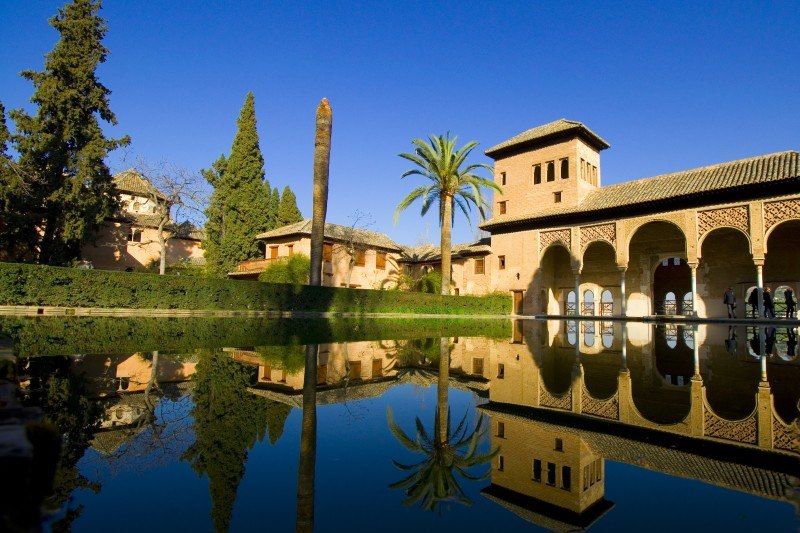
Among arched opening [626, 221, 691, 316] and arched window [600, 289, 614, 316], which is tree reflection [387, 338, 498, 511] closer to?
arched opening [626, 221, 691, 316]

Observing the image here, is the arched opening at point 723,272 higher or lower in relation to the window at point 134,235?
lower

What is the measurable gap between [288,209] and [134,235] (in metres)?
13.0

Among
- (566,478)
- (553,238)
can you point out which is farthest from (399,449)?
(553,238)

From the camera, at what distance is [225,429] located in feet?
10.6

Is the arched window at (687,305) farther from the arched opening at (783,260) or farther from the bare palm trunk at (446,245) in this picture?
the bare palm trunk at (446,245)

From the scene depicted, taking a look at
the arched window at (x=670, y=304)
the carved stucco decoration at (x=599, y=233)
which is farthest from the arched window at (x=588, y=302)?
the carved stucco decoration at (x=599, y=233)

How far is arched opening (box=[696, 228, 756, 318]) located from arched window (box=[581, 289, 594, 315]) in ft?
19.1

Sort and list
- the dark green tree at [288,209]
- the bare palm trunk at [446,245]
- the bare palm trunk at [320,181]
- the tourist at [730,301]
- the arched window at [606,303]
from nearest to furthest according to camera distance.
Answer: the bare palm trunk at [320,181] < the tourist at [730,301] < the bare palm trunk at [446,245] < the arched window at [606,303] < the dark green tree at [288,209]

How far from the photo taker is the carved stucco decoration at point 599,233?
82.6 ft

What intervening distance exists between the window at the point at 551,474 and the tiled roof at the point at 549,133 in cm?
2783

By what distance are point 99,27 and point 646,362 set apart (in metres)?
29.4

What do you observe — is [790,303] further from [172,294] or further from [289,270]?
[172,294]

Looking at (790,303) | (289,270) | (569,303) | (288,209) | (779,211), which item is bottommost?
(569,303)

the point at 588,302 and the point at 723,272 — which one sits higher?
the point at 723,272
